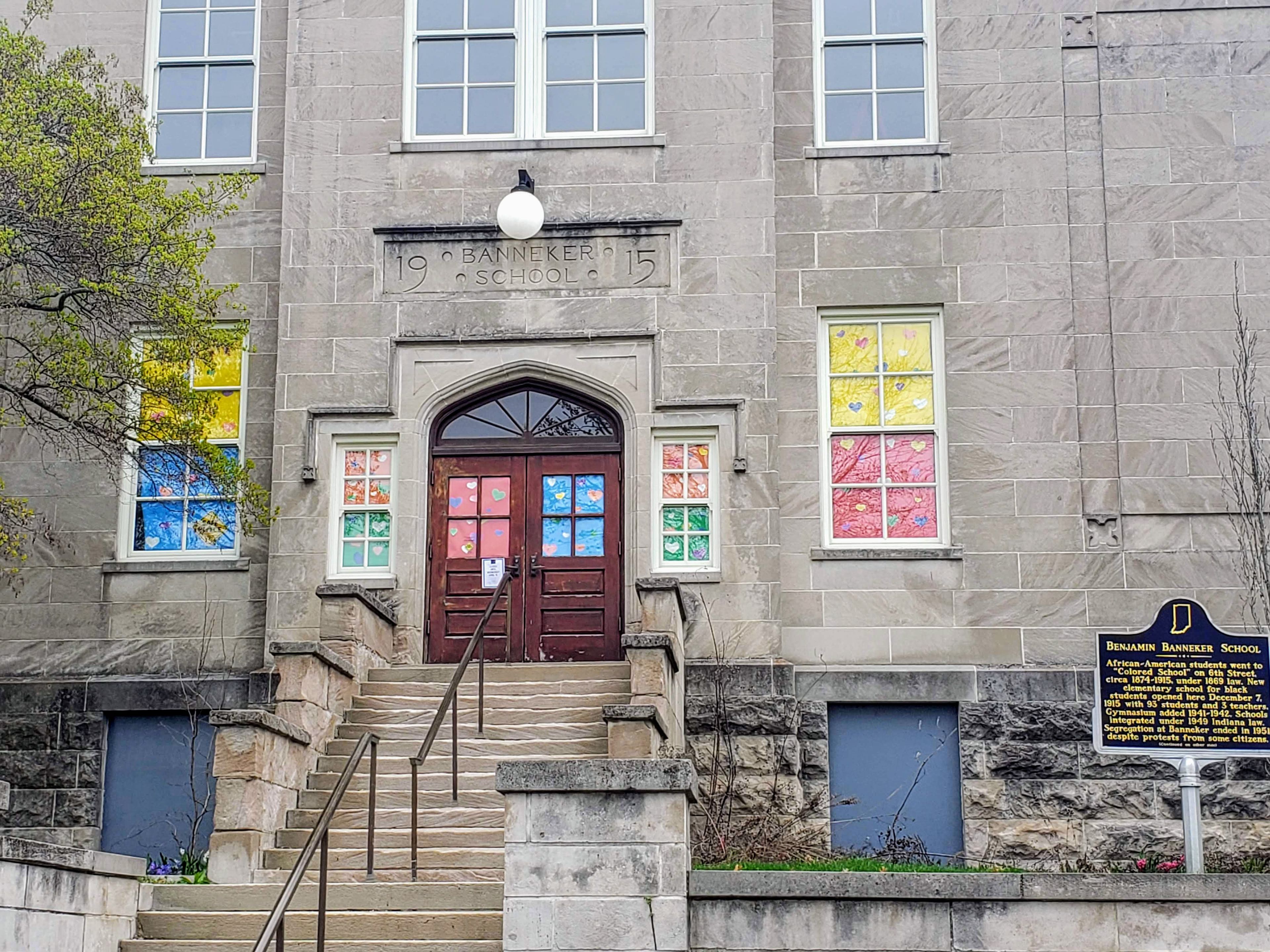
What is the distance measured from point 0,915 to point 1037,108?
37.3ft

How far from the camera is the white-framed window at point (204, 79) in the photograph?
54.5ft

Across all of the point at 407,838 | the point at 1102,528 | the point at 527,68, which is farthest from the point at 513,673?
the point at 527,68

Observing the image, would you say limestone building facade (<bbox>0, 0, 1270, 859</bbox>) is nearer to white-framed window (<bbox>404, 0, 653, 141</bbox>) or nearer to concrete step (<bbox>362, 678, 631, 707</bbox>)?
white-framed window (<bbox>404, 0, 653, 141</bbox>)

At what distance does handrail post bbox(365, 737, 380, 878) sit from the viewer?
10602 millimetres

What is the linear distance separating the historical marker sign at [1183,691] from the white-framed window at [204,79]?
989 centimetres

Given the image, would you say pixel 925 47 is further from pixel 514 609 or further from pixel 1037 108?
pixel 514 609

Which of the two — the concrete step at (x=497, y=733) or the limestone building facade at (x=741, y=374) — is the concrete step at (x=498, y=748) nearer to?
the concrete step at (x=497, y=733)

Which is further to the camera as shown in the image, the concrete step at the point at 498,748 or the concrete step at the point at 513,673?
the concrete step at the point at 513,673

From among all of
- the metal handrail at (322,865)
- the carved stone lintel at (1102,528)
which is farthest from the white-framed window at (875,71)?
the metal handrail at (322,865)

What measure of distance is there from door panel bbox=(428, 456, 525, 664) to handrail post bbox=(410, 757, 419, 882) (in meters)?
3.92

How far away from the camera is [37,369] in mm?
13297

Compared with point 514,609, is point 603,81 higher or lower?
higher

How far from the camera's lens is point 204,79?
16.8 meters

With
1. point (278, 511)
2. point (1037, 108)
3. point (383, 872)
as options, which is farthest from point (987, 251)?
point (383, 872)
